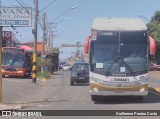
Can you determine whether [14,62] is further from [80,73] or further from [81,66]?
[80,73]

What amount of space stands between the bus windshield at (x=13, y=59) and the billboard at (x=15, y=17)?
23.2m

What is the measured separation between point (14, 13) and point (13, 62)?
80.7 ft

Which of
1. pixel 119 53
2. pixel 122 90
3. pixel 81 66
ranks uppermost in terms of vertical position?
pixel 119 53

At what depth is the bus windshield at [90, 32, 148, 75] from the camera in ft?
71.2

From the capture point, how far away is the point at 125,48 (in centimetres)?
2188

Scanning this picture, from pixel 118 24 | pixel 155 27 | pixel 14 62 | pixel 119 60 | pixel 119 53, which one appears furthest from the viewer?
pixel 155 27

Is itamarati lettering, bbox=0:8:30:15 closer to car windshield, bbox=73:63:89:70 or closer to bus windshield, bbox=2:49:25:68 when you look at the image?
car windshield, bbox=73:63:89:70

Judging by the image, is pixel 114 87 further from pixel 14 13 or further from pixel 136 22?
pixel 14 13

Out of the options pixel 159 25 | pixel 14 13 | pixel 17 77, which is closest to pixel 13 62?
pixel 17 77

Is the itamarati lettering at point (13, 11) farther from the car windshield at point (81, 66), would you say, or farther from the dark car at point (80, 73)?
the car windshield at point (81, 66)

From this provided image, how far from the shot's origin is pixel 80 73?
118 feet

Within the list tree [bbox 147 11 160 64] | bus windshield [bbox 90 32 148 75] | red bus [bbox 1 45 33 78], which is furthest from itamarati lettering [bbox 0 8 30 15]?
tree [bbox 147 11 160 64]

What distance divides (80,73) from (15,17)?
14.5 m

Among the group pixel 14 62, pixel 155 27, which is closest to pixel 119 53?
pixel 14 62
